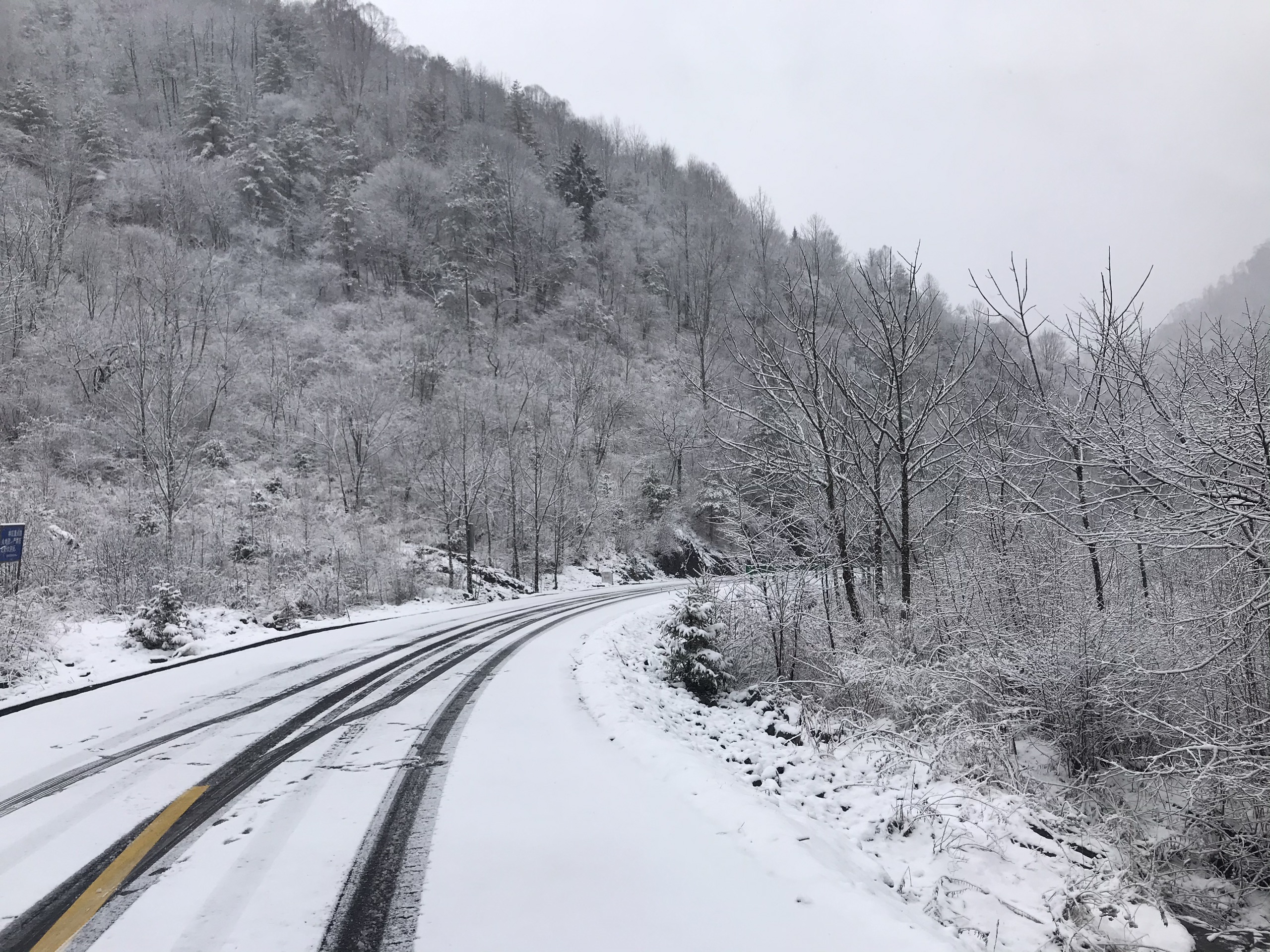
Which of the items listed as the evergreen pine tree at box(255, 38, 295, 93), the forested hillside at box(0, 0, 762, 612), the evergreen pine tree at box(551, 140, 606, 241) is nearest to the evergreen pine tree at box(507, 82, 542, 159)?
the forested hillside at box(0, 0, 762, 612)

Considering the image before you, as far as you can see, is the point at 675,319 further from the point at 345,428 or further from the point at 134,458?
the point at 134,458

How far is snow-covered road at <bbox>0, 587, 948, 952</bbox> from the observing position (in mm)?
2666

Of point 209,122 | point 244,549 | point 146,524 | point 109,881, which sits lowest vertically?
point 109,881

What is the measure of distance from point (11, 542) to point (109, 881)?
765cm

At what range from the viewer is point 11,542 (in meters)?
7.79

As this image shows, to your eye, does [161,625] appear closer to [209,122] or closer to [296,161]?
[296,161]

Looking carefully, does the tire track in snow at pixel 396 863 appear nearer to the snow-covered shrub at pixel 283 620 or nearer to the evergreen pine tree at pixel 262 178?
the snow-covered shrub at pixel 283 620

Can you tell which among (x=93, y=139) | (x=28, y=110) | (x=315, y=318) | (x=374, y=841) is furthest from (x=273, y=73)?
(x=374, y=841)

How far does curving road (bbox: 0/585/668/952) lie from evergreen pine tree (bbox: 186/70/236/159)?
56.2 metres

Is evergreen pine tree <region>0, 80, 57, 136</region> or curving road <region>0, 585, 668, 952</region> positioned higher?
evergreen pine tree <region>0, 80, 57, 136</region>

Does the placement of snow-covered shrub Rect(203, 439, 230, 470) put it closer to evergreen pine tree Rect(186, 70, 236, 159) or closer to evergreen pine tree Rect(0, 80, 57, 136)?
evergreen pine tree Rect(0, 80, 57, 136)

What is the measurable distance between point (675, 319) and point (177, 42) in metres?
60.9

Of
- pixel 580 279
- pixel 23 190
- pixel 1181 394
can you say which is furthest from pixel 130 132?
pixel 1181 394

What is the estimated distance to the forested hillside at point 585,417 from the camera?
5.78 metres
